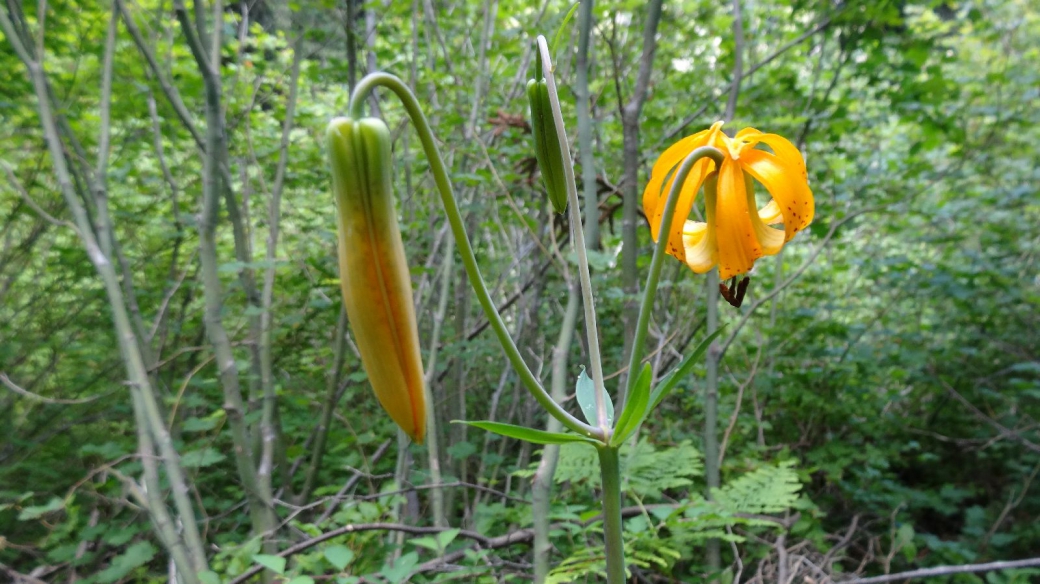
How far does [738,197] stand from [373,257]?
39cm

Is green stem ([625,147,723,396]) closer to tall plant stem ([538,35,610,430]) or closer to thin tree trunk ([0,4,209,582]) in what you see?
tall plant stem ([538,35,610,430])

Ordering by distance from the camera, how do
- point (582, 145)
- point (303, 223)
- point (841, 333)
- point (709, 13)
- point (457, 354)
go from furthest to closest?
point (303, 223) < point (841, 333) < point (709, 13) < point (457, 354) < point (582, 145)

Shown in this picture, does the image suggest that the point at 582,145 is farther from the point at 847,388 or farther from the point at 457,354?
the point at 847,388

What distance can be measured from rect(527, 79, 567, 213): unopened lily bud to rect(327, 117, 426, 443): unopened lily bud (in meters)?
0.18

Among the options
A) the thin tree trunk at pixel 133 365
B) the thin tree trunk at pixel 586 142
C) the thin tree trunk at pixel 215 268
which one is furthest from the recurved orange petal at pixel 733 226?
the thin tree trunk at pixel 133 365

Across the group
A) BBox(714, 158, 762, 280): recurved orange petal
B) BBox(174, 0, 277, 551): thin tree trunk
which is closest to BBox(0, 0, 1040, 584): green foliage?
BBox(174, 0, 277, 551): thin tree trunk

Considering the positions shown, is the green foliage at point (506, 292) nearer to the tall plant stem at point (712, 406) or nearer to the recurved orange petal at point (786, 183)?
the tall plant stem at point (712, 406)

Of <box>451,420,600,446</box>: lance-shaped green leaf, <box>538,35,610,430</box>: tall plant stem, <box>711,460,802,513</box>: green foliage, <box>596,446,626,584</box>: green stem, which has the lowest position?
<box>711,460,802,513</box>: green foliage

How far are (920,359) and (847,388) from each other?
12.8 inches

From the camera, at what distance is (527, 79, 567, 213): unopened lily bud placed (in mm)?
580

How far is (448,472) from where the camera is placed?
227cm

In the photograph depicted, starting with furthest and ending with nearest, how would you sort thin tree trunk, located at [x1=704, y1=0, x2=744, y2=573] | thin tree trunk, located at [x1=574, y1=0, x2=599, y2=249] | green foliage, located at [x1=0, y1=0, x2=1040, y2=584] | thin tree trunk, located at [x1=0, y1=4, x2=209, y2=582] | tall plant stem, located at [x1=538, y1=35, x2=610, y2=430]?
1. green foliage, located at [x1=0, y1=0, x2=1040, y2=584]
2. thin tree trunk, located at [x1=704, y1=0, x2=744, y2=573]
3. thin tree trunk, located at [x1=0, y1=4, x2=209, y2=582]
4. thin tree trunk, located at [x1=574, y1=0, x2=599, y2=249]
5. tall plant stem, located at [x1=538, y1=35, x2=610, y2=430]

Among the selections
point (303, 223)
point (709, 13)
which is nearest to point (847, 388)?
point (709, 13)

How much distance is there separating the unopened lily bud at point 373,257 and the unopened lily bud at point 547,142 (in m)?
0.18
